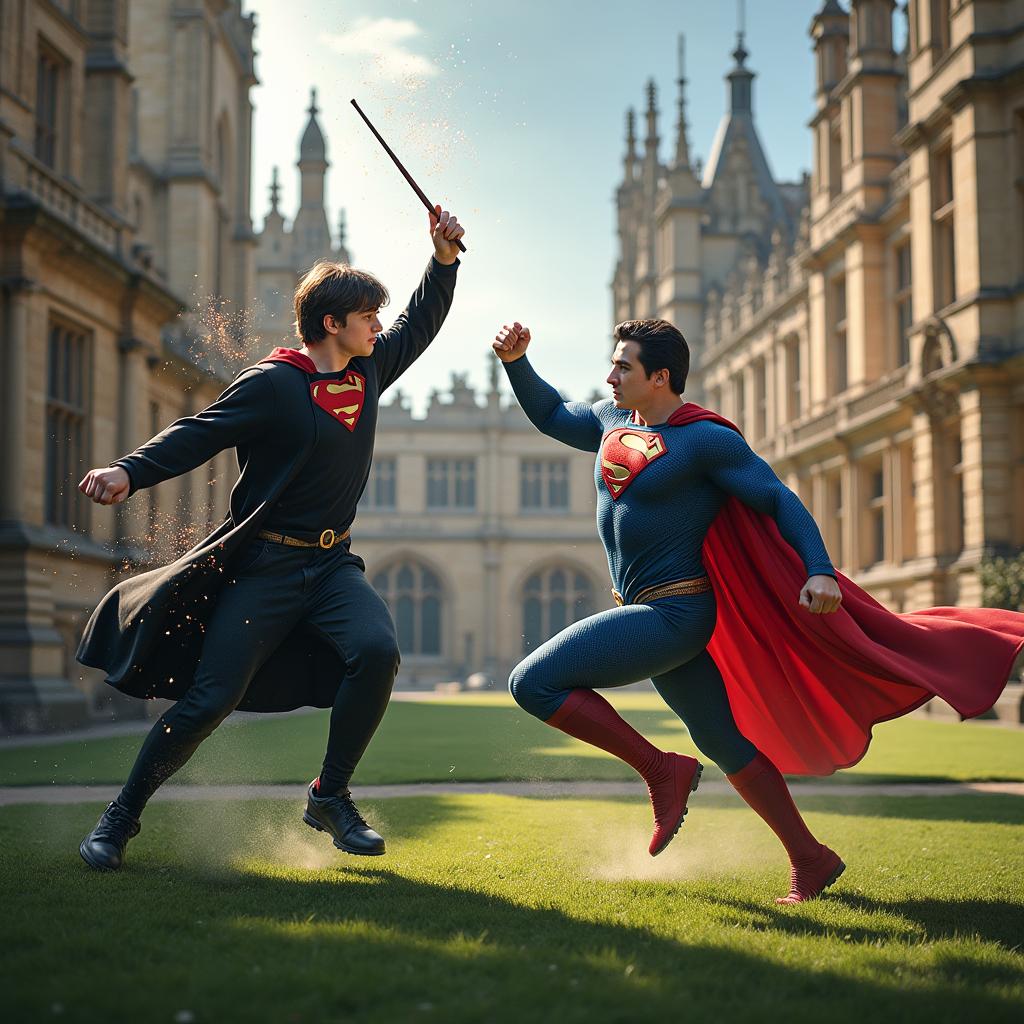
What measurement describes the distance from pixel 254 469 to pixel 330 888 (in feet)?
4.90

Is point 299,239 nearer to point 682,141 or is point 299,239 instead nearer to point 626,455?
point 682,141

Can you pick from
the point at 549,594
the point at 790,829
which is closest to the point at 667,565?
the point at 790,829

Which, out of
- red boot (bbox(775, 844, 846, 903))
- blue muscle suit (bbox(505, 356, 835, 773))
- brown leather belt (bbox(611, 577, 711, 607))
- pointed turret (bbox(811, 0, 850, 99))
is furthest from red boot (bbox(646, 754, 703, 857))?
pointed turret (bbox(811, 0, 850, 99))

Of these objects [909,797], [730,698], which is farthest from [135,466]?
[909,797]

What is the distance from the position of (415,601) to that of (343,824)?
4672cm

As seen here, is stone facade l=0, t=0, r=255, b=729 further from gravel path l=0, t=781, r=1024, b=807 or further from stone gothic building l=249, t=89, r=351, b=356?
stone gothic building l=249, t=89, r=351, b=356

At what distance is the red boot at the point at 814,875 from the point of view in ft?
13.7

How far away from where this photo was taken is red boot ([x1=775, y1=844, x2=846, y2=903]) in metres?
4.19

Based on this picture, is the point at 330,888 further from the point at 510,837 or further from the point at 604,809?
the point at 604,809

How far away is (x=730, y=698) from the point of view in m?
4.73

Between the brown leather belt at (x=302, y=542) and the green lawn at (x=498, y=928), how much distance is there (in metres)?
1.17

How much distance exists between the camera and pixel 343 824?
14.6ft

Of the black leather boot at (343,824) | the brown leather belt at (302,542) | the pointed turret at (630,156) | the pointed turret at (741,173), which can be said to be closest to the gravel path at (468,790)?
the black leather boot at (343,824)

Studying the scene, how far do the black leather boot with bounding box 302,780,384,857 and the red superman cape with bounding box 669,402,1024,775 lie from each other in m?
1.44
